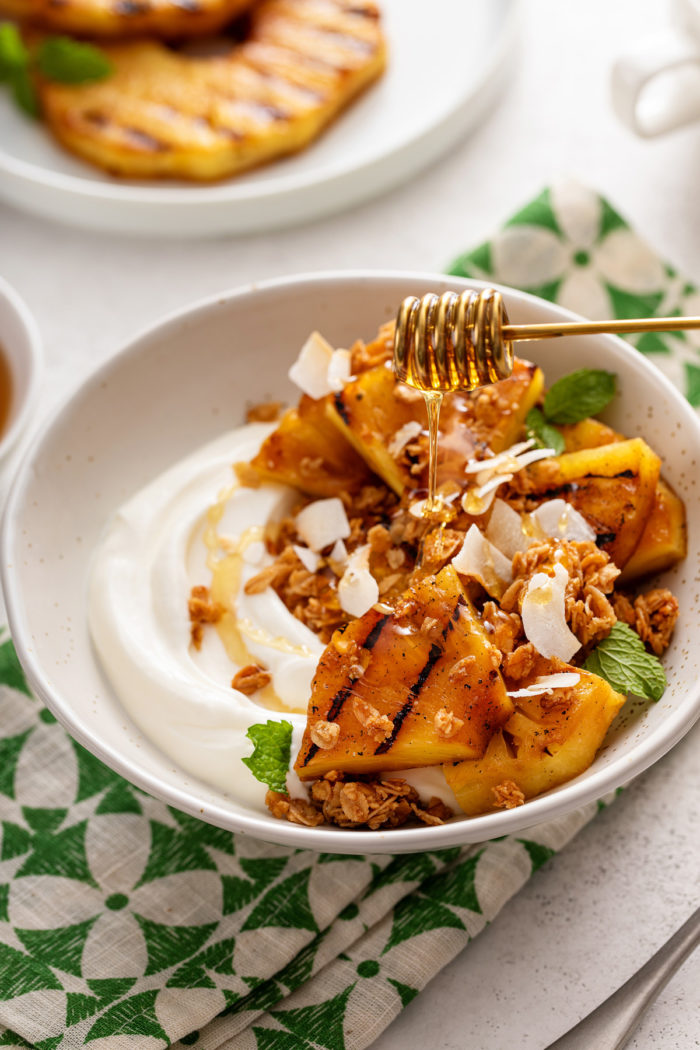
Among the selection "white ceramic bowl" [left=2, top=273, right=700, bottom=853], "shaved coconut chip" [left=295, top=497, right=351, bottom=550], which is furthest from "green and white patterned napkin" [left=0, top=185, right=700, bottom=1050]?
"shaved coconut chip" [left=295, top=497, right=351, bottom=550]

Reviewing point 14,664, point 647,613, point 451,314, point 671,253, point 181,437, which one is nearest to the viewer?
point 451,314

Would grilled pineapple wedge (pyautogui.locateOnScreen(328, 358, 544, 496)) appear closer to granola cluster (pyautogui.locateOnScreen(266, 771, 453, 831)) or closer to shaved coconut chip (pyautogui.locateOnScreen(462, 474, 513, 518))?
shaved coconut chip (pyautogui.locateOnScreen(462, 474, 513, 518))

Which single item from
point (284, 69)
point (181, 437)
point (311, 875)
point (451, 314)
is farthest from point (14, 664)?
point (284, 69)

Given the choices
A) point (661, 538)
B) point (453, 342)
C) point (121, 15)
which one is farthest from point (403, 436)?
point (121, 15)

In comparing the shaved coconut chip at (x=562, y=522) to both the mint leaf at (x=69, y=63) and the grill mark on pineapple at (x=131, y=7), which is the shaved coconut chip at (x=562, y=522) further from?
the grill mark on pineapple at (x=131, y=7)

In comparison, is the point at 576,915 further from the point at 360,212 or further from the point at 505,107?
the point at 505,107

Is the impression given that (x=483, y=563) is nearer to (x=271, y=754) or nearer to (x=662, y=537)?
(x=662, y=537)

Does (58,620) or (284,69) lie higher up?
(284,69)
